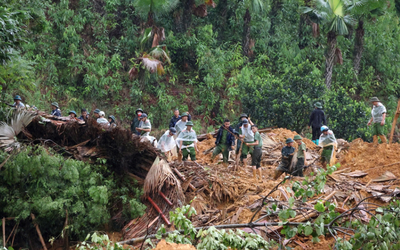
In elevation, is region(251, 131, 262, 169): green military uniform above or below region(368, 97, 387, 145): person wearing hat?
below

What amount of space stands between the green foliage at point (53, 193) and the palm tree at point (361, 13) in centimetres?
1719

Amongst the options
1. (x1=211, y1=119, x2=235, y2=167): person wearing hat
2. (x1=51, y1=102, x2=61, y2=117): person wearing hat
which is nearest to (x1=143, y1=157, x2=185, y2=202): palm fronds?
(x1=211, y1=119, x2=235, y2=167): person wearing hat

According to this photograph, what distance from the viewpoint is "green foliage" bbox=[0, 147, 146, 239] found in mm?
9398

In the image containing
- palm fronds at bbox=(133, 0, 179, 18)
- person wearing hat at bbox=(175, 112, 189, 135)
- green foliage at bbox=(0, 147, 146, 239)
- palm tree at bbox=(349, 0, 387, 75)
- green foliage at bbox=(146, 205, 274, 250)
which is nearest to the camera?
green foliage at bbox=(146, 205, 274, 250)

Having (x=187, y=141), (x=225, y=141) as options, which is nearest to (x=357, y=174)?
(x=225, y=141)

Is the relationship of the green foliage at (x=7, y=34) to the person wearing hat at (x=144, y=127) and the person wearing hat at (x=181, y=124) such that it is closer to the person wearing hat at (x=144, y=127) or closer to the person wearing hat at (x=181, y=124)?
the person wearing hat at (x=144, y=127)

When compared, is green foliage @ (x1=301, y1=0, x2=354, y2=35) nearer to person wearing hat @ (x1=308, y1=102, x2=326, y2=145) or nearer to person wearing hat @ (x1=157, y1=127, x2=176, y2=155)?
person wearing hat @ (x1=308, y1=102, x2=326, y2=145)

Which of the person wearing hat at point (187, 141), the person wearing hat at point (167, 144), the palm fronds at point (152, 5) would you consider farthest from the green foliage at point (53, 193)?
the palm fronds at point (152, 5)

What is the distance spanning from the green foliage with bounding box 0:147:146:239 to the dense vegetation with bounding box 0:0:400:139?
11179 millimetres

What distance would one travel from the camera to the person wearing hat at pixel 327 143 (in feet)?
42.1

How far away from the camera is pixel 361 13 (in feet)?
76.4

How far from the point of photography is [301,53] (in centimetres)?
2670

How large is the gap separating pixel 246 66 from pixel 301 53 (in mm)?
3455

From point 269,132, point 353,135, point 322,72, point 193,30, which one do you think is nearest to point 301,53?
point 322,72
